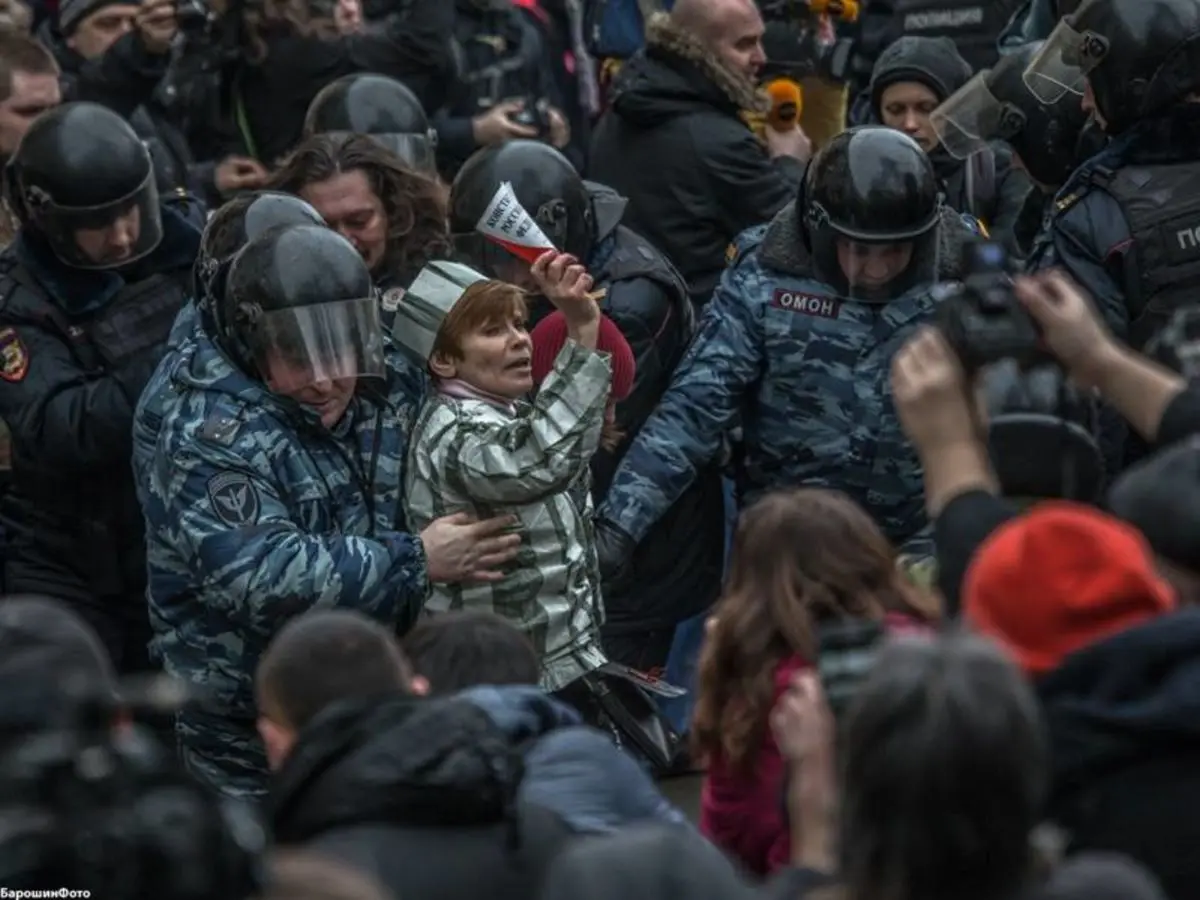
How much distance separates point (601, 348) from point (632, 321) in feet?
2.33

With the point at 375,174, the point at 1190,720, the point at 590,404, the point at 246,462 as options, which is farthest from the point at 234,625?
the point at 1190,720

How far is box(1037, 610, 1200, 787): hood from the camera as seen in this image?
3938 millimetres

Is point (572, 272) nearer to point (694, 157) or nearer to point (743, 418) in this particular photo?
point (743, 418)

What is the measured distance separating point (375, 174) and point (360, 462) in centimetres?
128

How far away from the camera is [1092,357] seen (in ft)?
Result: 15.0

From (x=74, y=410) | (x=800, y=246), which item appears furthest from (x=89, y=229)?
(x=800, y=246)

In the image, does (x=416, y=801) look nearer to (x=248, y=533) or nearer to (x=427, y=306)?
(x=248, y=533)

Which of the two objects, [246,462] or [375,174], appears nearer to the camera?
[246,462]

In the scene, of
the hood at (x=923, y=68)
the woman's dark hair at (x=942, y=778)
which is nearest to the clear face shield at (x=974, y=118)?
the hood at (x=923, y=68)

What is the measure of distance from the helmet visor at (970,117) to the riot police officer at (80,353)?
8.13 ft

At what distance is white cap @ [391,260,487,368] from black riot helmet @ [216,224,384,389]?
0.73 feet

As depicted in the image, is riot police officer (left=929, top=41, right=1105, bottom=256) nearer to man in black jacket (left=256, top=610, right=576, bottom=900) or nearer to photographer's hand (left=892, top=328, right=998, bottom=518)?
Answer: photographer's hand (left=892, top=328, right=998, bottom=518)

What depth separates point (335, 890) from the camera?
3.42 metres

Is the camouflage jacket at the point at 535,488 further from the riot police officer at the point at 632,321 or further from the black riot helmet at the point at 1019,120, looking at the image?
the black riot helmet at the point at 1019,120
